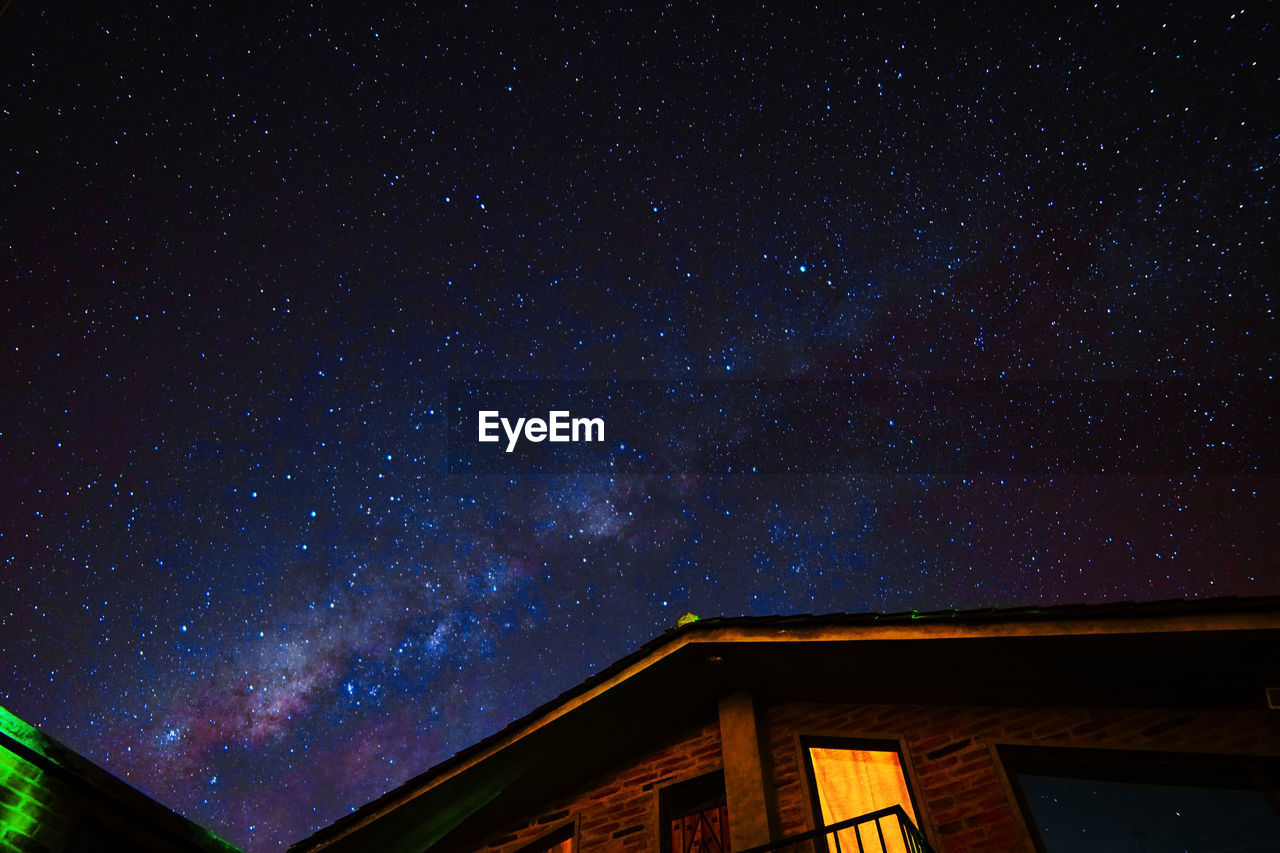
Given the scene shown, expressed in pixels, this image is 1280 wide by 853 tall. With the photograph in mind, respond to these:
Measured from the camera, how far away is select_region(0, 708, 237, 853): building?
730 cm

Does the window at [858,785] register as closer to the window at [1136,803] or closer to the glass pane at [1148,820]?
the window at [1136,803]

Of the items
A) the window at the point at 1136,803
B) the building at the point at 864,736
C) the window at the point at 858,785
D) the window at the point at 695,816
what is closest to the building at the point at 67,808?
the building at the point at 864,736

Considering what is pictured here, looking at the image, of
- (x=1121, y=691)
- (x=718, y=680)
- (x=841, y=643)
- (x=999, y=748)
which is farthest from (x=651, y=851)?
(x=1121, y=691)

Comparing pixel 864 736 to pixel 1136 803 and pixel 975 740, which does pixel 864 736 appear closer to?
pixel 975 740

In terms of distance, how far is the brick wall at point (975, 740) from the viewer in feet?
19.2

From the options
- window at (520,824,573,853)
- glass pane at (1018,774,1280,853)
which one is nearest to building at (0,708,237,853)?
window at (520,824,573,853)

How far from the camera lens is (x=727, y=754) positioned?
7434 mm

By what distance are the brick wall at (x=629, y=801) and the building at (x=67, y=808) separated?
4245mm

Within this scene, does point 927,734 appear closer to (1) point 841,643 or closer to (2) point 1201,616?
(1) point 841,643

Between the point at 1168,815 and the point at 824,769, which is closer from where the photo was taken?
the point at 824,769

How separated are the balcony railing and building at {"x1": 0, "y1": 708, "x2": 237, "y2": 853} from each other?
24.1ft

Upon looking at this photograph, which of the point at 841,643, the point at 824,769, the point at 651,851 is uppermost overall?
the point at 841,643

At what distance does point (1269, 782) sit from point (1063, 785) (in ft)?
16.2

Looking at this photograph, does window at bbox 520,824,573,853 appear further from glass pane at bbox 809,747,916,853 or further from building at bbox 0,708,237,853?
building at bbox 0,708,237,853
